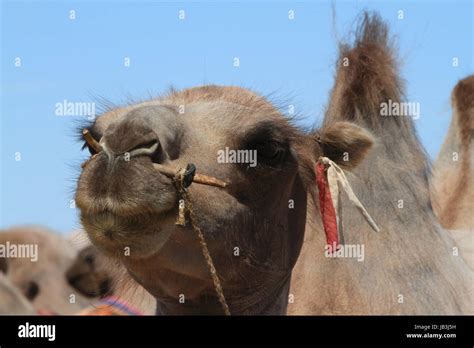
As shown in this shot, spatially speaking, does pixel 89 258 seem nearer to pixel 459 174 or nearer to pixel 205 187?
pixel 205 187

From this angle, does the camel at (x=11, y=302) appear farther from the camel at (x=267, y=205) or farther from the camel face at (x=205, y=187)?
the camel face at (x=205, y=187)

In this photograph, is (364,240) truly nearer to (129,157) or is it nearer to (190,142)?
(190,142)

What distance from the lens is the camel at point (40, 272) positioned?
12.2 m

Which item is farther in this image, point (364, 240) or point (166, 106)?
point (364, 240)

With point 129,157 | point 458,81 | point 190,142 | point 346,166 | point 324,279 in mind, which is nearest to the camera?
point 129,157

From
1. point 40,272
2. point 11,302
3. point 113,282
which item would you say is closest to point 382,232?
point 113,282

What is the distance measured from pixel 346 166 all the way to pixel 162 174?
1630 mm

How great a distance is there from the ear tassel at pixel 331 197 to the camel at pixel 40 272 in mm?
6283

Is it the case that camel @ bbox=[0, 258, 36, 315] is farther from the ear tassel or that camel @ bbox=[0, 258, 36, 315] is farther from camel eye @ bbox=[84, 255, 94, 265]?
the ear tassel

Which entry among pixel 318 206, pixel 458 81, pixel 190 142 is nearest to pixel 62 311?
pixel 458 81

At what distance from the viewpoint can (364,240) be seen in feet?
23.7

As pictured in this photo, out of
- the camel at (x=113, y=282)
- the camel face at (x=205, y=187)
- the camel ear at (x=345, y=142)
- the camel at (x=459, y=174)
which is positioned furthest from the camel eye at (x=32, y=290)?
the camel ear at (x=345, y=142)
